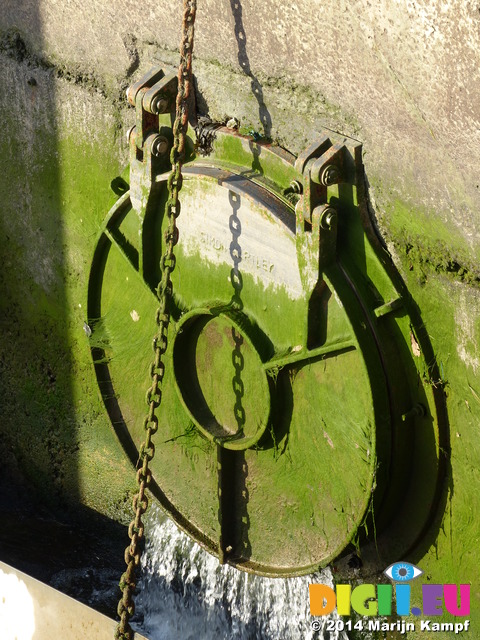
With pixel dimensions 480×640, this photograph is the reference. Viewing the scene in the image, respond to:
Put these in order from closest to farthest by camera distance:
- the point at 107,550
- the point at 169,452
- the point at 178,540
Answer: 1. the point at 169,452
2. the point at 178,540
3. the point at 107,550

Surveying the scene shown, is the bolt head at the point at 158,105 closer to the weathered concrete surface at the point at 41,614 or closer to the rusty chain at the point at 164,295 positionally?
the rusty chain at the point at 164,295

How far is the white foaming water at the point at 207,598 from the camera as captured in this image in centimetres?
312

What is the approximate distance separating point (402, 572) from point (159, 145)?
4.96ft

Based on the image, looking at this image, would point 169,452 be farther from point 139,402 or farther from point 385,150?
point 385,150

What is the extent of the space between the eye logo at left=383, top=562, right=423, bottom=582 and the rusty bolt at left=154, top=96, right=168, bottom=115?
157 cm

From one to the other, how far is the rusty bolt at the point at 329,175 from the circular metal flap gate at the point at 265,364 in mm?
64

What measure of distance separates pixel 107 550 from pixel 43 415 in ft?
2.16

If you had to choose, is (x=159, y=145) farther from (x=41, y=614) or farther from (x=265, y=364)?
(x=41, y=614)

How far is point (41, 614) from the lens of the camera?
2.99 m

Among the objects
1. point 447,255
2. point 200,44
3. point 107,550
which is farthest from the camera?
point 107,550

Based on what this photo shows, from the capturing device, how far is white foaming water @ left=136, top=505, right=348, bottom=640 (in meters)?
3.12

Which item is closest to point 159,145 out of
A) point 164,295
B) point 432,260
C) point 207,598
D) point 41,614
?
point 164,295

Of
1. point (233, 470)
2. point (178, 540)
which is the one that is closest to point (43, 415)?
point (178, 540)

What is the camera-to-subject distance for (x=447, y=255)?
2.34 metres
